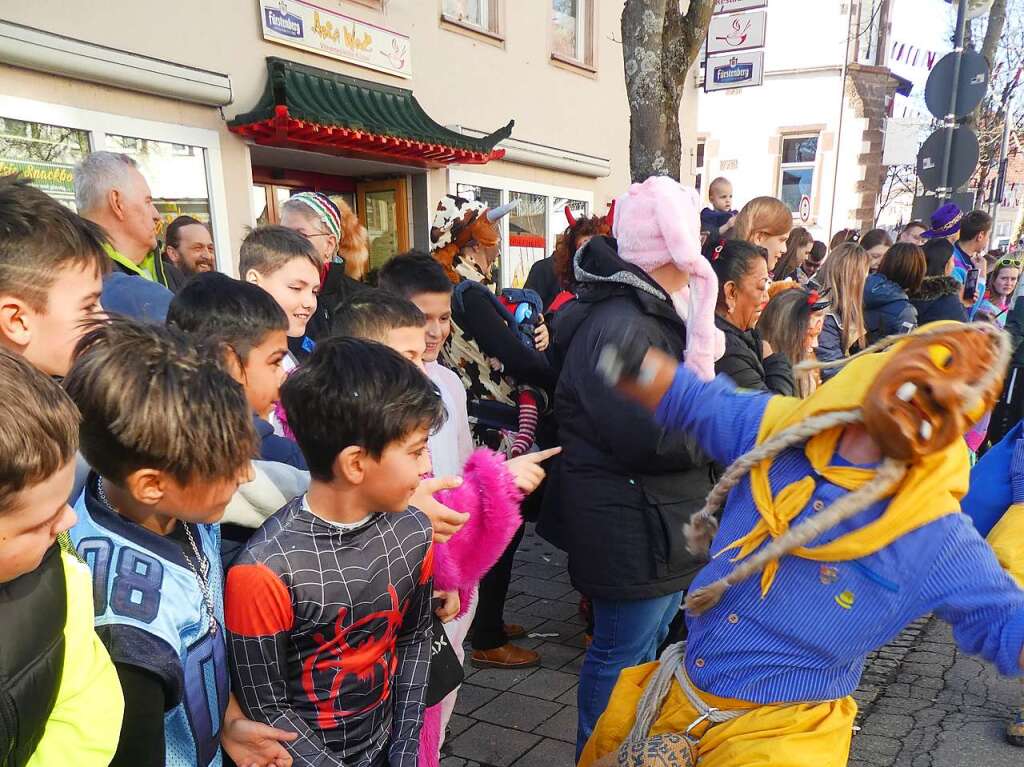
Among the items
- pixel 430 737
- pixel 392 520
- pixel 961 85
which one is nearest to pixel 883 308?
pixel 430 737

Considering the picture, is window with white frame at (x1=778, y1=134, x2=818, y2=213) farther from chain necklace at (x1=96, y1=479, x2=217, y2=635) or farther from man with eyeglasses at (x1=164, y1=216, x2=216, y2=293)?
chain necklace at (x1=96, y1=479, x2=217, y2=635)

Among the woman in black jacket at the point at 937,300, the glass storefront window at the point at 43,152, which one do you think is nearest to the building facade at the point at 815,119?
the woman in black jacket at the point at 937,300

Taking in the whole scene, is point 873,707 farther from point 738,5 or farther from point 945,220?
point 738,5

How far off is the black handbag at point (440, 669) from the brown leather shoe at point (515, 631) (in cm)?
165

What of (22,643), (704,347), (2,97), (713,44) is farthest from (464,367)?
(713,44)

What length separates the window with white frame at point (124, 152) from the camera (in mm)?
5062

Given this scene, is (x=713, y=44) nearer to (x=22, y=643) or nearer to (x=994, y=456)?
(x=994, y=456)

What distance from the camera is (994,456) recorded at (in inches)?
95.1

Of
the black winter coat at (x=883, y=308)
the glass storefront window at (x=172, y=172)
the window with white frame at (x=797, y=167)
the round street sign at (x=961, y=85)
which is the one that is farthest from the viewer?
the window with white frame at (x=797, y=167)

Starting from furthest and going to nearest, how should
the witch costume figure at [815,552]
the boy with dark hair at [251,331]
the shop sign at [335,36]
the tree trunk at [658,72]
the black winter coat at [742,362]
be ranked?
the shop sign at [335,36] → the tree trunk at [658,72] → the black winter coat at [742,362] → the boy with dark hair at [251,331] → the witch costume figure at [815,552]

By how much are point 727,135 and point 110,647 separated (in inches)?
843

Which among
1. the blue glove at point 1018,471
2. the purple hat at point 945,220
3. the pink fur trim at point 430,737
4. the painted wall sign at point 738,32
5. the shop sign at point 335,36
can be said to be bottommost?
the pink fur trim at point 430,737

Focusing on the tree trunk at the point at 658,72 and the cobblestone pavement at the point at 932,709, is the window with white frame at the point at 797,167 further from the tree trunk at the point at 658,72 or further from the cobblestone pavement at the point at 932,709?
the cobblestone pavement at the point at 932,709

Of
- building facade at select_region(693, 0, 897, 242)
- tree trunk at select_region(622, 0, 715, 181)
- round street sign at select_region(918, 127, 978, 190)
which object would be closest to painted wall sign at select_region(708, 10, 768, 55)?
round street sign at select_region(918, 127, 978, 190)
